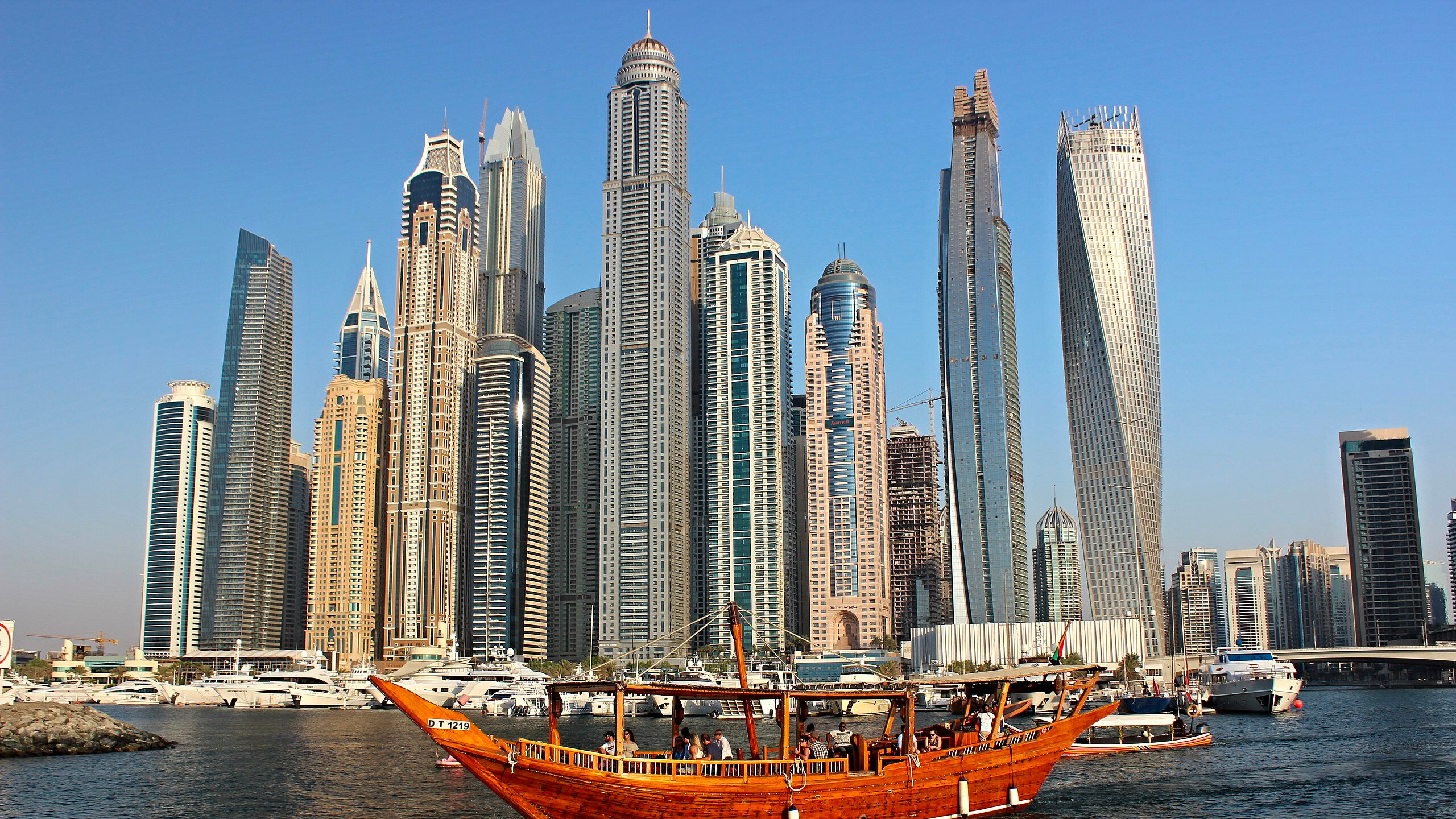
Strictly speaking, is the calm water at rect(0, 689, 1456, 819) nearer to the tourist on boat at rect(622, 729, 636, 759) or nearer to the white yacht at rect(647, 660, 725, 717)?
the tourist on boat at rect(622, 729, 636, 759)

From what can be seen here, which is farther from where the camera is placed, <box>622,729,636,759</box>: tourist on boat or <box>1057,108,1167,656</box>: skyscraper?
<box>1057,108,1167,656</box>: skyscraper

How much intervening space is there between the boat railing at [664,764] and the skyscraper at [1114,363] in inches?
6398

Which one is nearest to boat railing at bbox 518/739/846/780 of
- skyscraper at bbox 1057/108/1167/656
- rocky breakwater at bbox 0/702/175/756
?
rocky breakwater at bbox 0/702/175/756

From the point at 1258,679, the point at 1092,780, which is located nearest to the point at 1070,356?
the point at 1258,679

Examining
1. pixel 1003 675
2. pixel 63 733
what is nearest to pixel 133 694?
pixel 63 733

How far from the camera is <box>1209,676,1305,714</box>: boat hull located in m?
119

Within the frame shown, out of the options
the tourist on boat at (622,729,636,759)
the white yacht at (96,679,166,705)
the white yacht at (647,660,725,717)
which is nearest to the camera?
the tourist on boat at (622,729,636,759)

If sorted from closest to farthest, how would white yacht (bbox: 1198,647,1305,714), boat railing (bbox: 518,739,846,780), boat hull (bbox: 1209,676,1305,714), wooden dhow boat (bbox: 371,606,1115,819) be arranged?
1. wooden dhow boat (bbox: 371,606,1115,819)
2. boat railing (bbox: 518,739,846,780)
3. boat hull (bbox: 1209,676,1305,714)
4. white yacht (bbox: 1198,647,1305,714)

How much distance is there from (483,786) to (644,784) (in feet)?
91.3

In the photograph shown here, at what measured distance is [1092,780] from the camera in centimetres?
5888

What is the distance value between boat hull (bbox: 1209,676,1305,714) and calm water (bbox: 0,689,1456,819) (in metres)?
18.9

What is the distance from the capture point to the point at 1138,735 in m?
75.1

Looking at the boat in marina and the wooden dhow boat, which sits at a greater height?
the wooden dhow boat

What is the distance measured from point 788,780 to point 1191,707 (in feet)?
188
